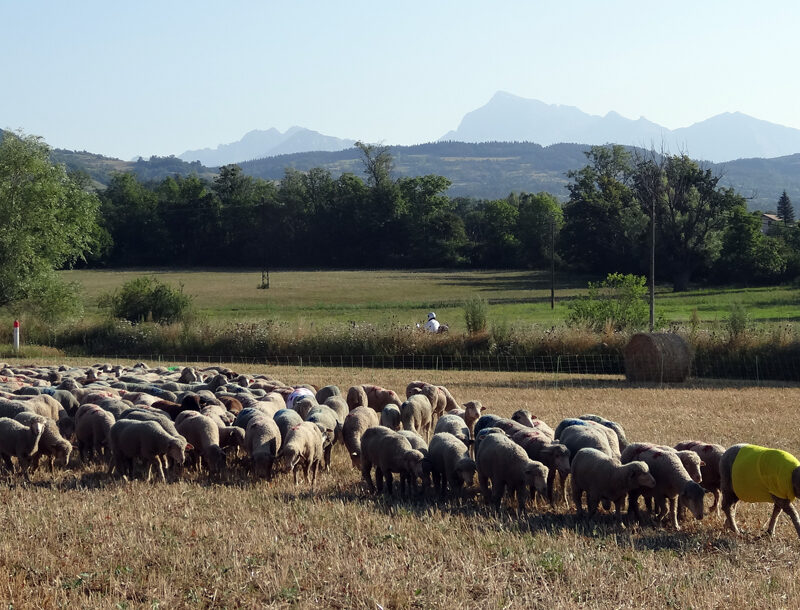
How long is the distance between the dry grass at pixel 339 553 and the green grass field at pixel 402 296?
30.6m

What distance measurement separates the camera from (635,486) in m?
11.2

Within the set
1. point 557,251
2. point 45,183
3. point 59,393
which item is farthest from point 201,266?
point 59,393

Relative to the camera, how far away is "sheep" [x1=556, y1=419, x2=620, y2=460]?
42.1 feet

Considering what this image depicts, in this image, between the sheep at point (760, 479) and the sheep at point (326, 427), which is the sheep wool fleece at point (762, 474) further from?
the sheep at point (326, 427)

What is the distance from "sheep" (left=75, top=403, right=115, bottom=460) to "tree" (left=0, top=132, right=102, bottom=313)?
102ft

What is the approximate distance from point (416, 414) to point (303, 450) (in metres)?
3.66

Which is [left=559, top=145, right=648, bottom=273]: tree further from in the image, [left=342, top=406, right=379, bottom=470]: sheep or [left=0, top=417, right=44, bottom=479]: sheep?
[left=0, top=417, right=44, bottom=479]: sheep

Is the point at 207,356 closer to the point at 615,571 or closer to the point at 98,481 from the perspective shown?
the point at 98,481

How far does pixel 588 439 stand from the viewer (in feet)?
42.3

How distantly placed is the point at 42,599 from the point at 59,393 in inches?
391

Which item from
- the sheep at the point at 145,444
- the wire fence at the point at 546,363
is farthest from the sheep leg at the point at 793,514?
the wire fence at the point at 546,363

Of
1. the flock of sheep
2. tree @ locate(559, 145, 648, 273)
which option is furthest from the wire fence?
tree @ locate(559, 145, 648, 273)

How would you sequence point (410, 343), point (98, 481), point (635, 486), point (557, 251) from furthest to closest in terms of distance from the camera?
point (557, 251), point (410, 343), point (98, 481), point (635, 486)

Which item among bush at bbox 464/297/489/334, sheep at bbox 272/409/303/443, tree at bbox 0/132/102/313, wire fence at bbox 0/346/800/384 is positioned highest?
tree at bbox 0/132/102/313
